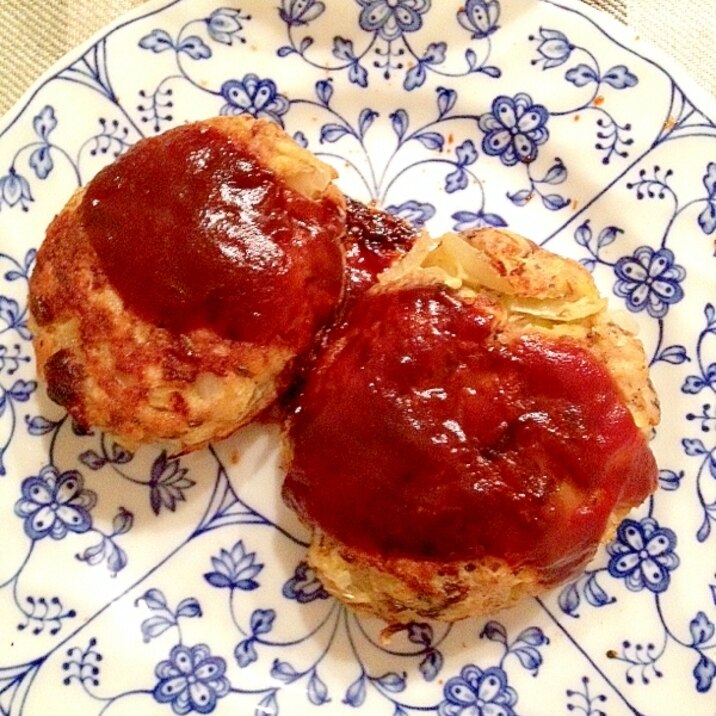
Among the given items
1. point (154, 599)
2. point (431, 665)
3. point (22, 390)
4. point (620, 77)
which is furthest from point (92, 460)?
point (620, 77)

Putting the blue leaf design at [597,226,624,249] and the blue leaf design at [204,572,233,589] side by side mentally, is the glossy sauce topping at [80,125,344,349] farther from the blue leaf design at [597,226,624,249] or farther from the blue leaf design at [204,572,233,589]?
Result: the blue leaf design at [597,226,624,249]

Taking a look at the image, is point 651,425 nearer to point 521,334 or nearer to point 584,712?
point 521,334

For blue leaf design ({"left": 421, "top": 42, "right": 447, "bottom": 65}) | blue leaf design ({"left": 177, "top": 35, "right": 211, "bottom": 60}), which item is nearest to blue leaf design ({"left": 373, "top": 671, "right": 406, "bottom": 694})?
blue leaf design ({"left": 421, "top": 42, "right": 447, "bottom": 65})

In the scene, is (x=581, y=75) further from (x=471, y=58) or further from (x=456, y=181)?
(x=456, y=181)

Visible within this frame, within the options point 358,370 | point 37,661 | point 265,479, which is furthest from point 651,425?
point 37,661

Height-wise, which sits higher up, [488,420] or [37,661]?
[488,420]

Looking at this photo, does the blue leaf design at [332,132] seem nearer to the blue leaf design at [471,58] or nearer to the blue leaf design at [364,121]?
the blue leaf design at [364,121]
